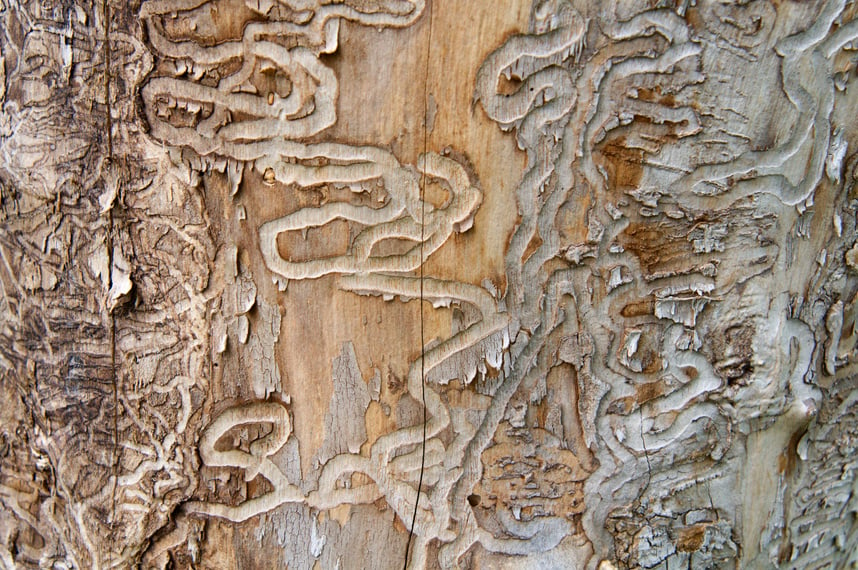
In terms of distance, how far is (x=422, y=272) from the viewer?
698 millimetres

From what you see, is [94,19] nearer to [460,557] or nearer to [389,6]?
[389,6]

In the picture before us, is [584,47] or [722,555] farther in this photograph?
[722,555]

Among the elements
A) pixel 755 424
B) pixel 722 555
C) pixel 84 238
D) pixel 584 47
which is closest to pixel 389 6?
pixel 584 47

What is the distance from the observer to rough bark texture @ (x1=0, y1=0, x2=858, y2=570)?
0.66m

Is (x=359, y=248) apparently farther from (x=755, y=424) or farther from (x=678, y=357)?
(x=755, y=424)

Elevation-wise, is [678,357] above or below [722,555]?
above

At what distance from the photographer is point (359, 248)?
694 mm

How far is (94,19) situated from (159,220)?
0.21 metres

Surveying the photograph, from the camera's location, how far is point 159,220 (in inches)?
27.5

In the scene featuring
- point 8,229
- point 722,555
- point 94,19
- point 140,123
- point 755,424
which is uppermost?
point 94,19

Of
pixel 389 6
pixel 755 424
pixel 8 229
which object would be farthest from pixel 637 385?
pixel 8 229

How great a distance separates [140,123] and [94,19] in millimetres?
114

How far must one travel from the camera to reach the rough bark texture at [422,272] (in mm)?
660

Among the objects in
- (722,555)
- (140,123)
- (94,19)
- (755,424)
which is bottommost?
(722,555)
